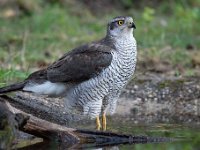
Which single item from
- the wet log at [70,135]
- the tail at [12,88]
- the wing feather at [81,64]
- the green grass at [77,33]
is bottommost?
the wet log at [70,135]

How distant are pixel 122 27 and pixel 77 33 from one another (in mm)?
4799

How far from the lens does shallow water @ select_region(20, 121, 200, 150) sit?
7.08 meters

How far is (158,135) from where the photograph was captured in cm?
766

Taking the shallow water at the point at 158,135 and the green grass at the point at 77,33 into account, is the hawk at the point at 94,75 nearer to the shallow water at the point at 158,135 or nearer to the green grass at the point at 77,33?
the shallow water at the point at 158,135

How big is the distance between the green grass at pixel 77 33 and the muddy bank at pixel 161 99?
1385 millimetres

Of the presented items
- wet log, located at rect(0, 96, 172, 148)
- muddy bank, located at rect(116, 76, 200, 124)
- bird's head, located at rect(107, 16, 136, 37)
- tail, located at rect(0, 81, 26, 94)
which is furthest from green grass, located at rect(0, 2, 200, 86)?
wet log, located at rect(0, 96, 172, 148)

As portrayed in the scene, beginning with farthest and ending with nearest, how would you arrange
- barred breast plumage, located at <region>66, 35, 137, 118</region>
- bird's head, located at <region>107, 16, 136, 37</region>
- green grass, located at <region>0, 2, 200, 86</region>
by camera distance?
green grass, located at <region>0, 2, 200, 86</region>, bird's head, located at <region>107, 16, 136, 37</region>, barred breast plumage, located at <region>66, 35, 137, 118</region>

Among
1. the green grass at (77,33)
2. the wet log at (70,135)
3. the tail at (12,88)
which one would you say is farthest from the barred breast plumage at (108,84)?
the green grass at (77,33)

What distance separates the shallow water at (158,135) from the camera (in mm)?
7082

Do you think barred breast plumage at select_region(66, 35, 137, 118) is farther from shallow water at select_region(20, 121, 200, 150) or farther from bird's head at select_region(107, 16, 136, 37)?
shallow water at select_region(20, 121, 200, 150)

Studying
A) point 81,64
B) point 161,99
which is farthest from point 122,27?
point 161,99

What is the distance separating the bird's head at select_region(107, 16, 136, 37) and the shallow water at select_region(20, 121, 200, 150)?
107 cm

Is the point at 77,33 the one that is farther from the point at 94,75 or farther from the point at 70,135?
the point at 70,135

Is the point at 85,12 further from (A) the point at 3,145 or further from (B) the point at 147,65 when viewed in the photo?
(A) the point at 3,145
